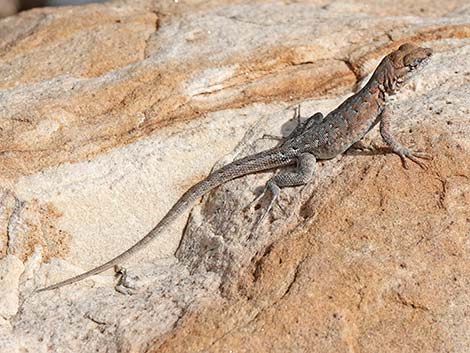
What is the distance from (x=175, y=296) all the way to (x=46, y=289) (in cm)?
131

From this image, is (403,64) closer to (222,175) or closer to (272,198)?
(272,198)

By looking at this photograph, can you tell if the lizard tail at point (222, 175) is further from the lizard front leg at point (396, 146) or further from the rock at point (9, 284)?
the rock at point (9, 284)

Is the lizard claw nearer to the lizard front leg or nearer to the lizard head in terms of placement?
the lizard front leg

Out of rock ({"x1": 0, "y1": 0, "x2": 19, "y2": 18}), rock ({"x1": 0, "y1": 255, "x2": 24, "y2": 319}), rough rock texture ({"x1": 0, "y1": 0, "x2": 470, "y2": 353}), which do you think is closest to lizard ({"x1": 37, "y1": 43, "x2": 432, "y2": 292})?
rough rock texture ({"x1": 0, "y1": 0, "x2": 470, "y2": 353})

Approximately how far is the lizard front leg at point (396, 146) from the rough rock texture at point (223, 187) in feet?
0.35

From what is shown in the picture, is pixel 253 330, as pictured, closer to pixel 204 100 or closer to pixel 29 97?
pixel 204 100

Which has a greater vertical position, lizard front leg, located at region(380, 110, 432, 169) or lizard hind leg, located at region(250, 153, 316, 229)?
lizard front leg, located at region(380, 110, 432, 169)

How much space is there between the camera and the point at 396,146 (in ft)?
20.3

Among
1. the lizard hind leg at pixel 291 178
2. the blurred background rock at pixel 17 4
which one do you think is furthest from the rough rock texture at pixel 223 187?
the blurred background rock at pixel 17 4

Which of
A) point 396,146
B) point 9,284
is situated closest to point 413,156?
point 396,146

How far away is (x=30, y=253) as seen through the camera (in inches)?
254

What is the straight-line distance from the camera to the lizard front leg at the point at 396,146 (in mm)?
5965

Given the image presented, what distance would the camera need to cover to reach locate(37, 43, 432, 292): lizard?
6637mm

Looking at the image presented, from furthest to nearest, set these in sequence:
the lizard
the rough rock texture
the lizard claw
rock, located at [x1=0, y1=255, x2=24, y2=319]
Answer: the lizard, the lizard claw, rock, located at [x1=0, y1=255, x2=24, y2=319], the rough rock texture
